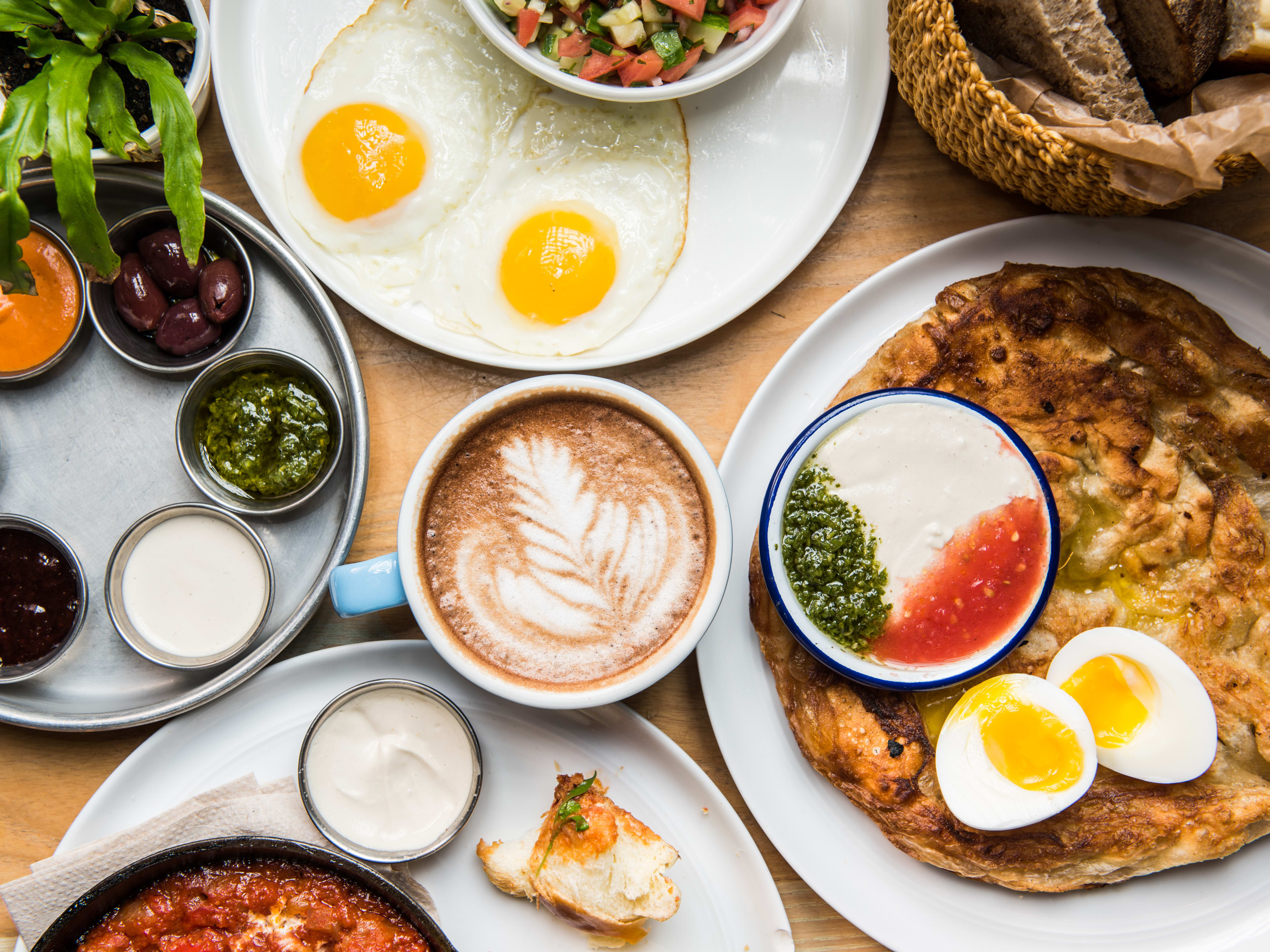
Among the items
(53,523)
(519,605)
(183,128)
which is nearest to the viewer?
(183,128)

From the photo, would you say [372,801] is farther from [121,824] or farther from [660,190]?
[660,190]

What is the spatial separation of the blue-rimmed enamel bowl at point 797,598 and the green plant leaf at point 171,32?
1.92m

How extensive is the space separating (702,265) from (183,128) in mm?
1458

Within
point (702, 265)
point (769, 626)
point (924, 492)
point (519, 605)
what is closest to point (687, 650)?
point (769, 626)

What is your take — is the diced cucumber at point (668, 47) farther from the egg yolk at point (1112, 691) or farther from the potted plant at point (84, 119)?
the egg yolk at point (1112, 691)

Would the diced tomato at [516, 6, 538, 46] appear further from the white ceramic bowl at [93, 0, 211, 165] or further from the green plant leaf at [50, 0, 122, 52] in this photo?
the green plant leaf at [50, 0, 122, 52]

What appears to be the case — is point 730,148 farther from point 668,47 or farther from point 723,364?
point 723,364

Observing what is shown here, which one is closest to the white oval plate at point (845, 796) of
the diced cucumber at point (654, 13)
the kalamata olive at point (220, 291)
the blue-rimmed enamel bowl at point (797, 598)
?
the blue-rimmed enamel bowl at point (797, 598)

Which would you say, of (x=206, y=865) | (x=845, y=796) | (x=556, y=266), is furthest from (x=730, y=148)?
(x=206, y=865)

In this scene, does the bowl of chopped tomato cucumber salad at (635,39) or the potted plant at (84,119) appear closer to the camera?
the potted plant at (84,119)

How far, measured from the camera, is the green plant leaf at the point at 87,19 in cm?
197

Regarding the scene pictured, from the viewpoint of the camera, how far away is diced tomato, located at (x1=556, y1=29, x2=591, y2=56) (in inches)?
90.9

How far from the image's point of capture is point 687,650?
6.93 ft

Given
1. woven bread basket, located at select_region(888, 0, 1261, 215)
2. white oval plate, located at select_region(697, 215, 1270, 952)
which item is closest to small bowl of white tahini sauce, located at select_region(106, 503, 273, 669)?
white oval plate, located at select_region(697, 215, 1270, 952)
